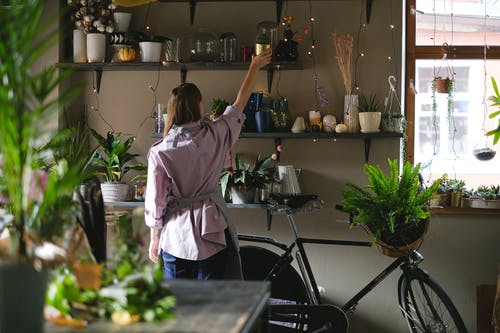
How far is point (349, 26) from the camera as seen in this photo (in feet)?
15.9

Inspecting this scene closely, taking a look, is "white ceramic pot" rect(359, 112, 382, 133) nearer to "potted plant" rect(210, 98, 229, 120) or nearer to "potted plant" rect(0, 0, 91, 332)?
"potted plant" rect(210, 98, 229, 120)

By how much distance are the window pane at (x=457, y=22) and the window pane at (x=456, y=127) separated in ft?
0.48

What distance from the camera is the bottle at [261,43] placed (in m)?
4.69

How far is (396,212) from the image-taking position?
4.16 metres

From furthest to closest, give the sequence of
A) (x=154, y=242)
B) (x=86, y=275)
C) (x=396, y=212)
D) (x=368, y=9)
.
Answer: (x=368, y=9) → (x=396, y=212) → (x=154, y=242) → (x=86, y=275)

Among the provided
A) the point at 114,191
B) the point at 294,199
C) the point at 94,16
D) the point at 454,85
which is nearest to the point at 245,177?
the point at 294,199

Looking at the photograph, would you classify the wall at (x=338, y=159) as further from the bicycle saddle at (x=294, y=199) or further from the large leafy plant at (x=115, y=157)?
the large leafy plant at (x=115, y=157)

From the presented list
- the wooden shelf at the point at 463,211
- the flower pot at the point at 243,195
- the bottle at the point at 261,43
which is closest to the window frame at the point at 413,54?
the wooden shelf at the point at 463,211

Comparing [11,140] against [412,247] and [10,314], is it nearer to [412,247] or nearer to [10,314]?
[10,314]

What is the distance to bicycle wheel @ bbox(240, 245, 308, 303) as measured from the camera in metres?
4.78

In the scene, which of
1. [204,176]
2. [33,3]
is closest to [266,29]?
[204,176]

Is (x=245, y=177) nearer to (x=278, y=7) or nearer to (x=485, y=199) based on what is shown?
(x=278, y=7)

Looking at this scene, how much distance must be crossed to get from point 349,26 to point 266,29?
52 centimetres

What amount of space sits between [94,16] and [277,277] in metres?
1.99
